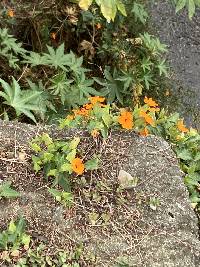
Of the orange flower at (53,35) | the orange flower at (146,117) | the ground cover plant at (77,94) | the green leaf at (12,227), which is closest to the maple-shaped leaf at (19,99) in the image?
the ground cover plant at (77,94)

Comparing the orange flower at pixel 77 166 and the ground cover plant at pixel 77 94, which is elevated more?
the orange flower at pixel 77 166

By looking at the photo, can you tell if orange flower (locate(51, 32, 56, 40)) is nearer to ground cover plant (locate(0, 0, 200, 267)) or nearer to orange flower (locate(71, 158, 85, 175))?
ground cover plant (locate(0, 0, 200, 267))

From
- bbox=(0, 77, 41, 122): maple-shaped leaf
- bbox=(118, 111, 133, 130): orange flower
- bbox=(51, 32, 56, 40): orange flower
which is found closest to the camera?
bbox=(118, 111, 133, 130): orange flower

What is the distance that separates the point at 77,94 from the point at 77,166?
168cm

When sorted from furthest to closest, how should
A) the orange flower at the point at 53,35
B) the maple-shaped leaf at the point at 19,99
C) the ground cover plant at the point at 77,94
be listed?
the orange flower at the point at 53,35, the maple-shaped leaf at the point at 19,99, the ground cover plant at the point at 77,94

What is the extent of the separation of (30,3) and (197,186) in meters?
2.56

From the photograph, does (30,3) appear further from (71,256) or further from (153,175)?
(71,256)

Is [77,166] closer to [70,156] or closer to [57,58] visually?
[70,156]

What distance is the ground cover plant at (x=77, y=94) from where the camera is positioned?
2512 millimetres

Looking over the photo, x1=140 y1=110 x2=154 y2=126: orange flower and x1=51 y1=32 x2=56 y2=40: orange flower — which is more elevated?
x1=140 y1=110 x2=154 y2=126: orange flower

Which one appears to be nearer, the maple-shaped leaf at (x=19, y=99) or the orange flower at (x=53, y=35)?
the maple-shaped leaf at (x=19, y=99)

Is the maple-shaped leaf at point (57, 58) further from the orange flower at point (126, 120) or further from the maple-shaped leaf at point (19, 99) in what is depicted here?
the orange flower at point (126, 120)

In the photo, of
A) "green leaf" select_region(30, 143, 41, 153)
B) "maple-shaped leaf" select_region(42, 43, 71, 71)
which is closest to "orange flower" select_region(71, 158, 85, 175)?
"green leaf" select_region(30, 143, 41, 153)

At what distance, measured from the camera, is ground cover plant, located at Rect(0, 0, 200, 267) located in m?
2.51
